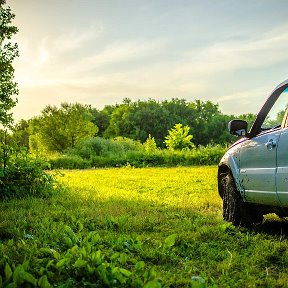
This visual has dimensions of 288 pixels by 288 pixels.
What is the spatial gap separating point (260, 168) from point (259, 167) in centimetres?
3

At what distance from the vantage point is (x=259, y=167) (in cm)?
552

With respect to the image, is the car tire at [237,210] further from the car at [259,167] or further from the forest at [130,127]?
the forest at [130,127]

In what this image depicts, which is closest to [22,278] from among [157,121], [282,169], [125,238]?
[125,238]

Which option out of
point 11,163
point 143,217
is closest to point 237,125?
point 143,217

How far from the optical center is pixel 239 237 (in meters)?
5.70

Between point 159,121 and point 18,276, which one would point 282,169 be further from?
point 159,121

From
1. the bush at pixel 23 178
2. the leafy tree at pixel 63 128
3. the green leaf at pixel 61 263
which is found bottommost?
the green leaf at pixel 61 263

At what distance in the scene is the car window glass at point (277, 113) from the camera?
17.6 feet

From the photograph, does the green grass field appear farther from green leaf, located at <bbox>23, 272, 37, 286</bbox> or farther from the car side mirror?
the car side mirror

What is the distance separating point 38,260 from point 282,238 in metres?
3.14

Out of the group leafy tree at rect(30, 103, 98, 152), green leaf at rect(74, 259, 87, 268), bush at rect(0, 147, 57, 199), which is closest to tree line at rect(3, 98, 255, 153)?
leafy tree at rect(30, 103, 98, 152)

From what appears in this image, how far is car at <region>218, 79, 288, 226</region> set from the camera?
5.03 meters

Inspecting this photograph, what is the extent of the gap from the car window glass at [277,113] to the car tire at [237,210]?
107 cm

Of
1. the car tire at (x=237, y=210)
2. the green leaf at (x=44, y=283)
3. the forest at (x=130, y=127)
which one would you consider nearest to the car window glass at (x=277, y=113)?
the car tire at (x=237, y=210)
